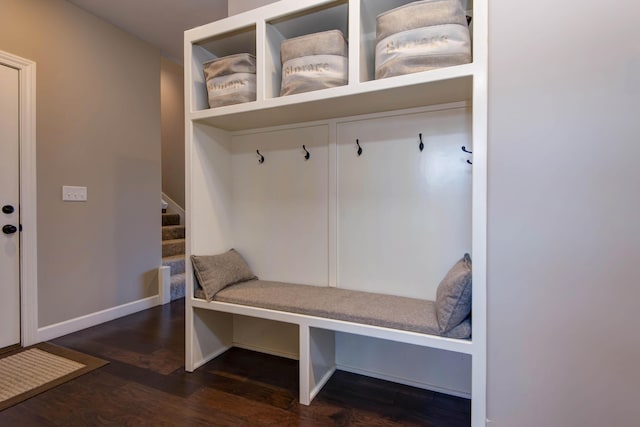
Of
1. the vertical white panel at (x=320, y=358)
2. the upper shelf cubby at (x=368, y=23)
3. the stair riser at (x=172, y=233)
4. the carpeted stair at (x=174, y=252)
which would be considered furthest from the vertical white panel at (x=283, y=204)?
the stair riser at (x=172, y=233)

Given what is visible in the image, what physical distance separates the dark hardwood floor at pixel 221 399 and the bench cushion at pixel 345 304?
0.48 metres

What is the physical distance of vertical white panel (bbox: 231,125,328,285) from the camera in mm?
1995

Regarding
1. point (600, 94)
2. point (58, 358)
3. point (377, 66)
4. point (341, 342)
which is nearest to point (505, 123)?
point (600, 94)

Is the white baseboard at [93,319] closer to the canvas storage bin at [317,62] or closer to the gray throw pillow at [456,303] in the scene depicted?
the canvas storage bin at [317,62]

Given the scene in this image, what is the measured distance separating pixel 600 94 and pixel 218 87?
181 centimetres

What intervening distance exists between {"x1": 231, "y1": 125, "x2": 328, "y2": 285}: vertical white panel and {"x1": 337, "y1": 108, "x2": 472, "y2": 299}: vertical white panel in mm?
143

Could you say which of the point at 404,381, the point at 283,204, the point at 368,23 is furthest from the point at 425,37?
the point at 404,381

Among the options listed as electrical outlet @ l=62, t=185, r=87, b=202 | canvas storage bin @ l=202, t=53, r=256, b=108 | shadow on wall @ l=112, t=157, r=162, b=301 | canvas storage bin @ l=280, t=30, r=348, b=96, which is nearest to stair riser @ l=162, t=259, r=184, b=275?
shadow on wall @ l=112, t=157, r=162, b=301

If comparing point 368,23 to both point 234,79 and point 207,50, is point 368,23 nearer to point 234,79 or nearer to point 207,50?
point 234,79

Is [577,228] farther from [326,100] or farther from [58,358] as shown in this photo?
[58,358]

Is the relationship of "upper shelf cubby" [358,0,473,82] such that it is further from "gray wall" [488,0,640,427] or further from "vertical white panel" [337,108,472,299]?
"gray wall" [488,0,640,427]

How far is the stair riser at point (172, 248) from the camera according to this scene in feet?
12.5

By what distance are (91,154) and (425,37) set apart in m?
2.84

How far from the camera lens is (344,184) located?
191cm
